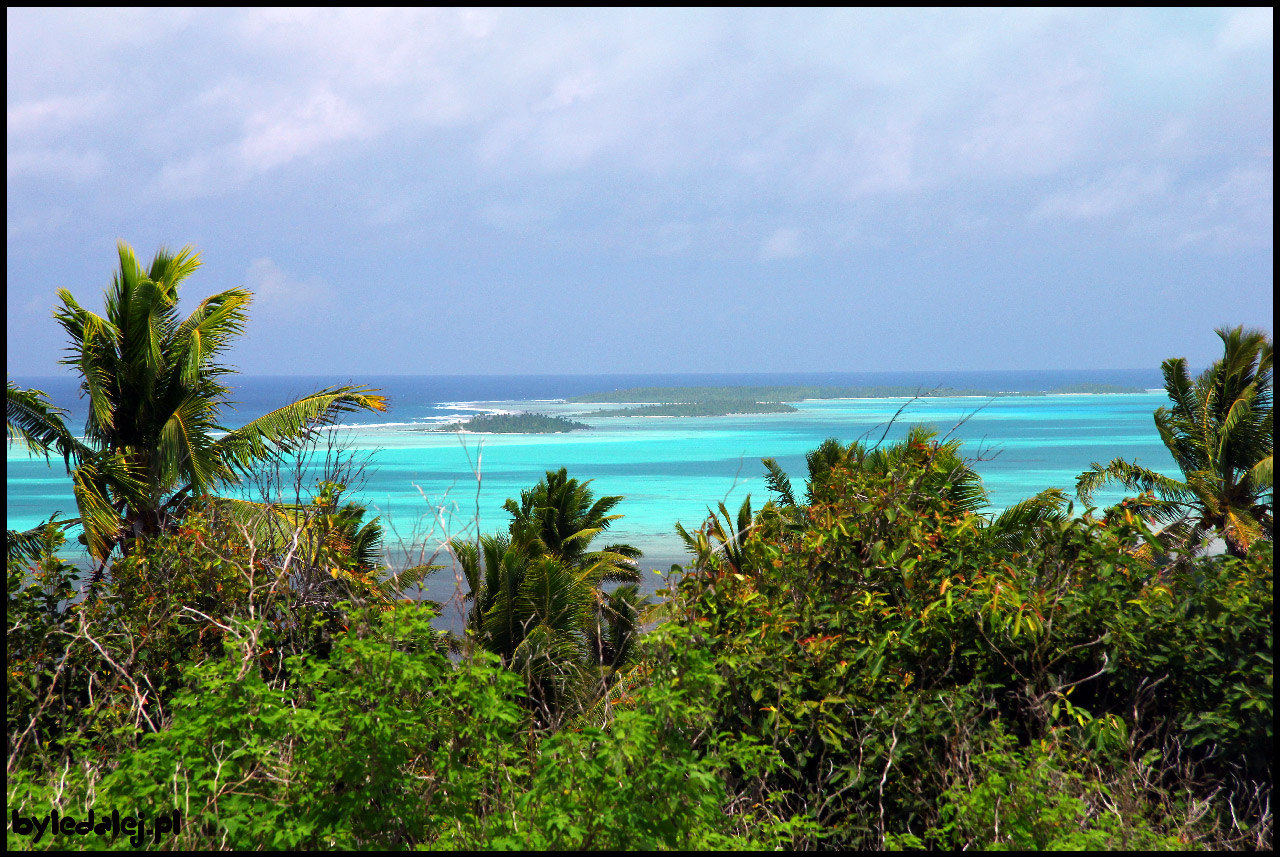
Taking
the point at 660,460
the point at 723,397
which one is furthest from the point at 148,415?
the point at 723,397

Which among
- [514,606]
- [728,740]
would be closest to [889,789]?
[728,740]

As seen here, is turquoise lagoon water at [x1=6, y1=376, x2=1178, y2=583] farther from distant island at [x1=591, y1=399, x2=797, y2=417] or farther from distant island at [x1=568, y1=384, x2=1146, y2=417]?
distant island at [x1=568, y1=384, x2=1146, y2=417]

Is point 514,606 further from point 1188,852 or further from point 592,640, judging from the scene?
point 1188,852

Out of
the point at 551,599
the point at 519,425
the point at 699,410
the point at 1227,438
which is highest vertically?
the point at 1227,438

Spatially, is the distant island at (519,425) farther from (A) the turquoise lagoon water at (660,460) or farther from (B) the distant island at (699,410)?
(B) the distant island at (699,410)

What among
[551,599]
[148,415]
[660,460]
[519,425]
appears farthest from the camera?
[519,425]

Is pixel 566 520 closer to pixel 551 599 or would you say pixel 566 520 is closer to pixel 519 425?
pixel 551 599

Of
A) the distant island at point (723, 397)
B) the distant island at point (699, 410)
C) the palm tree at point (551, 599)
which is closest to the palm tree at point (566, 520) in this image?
the palm tree at point (551, 599)
